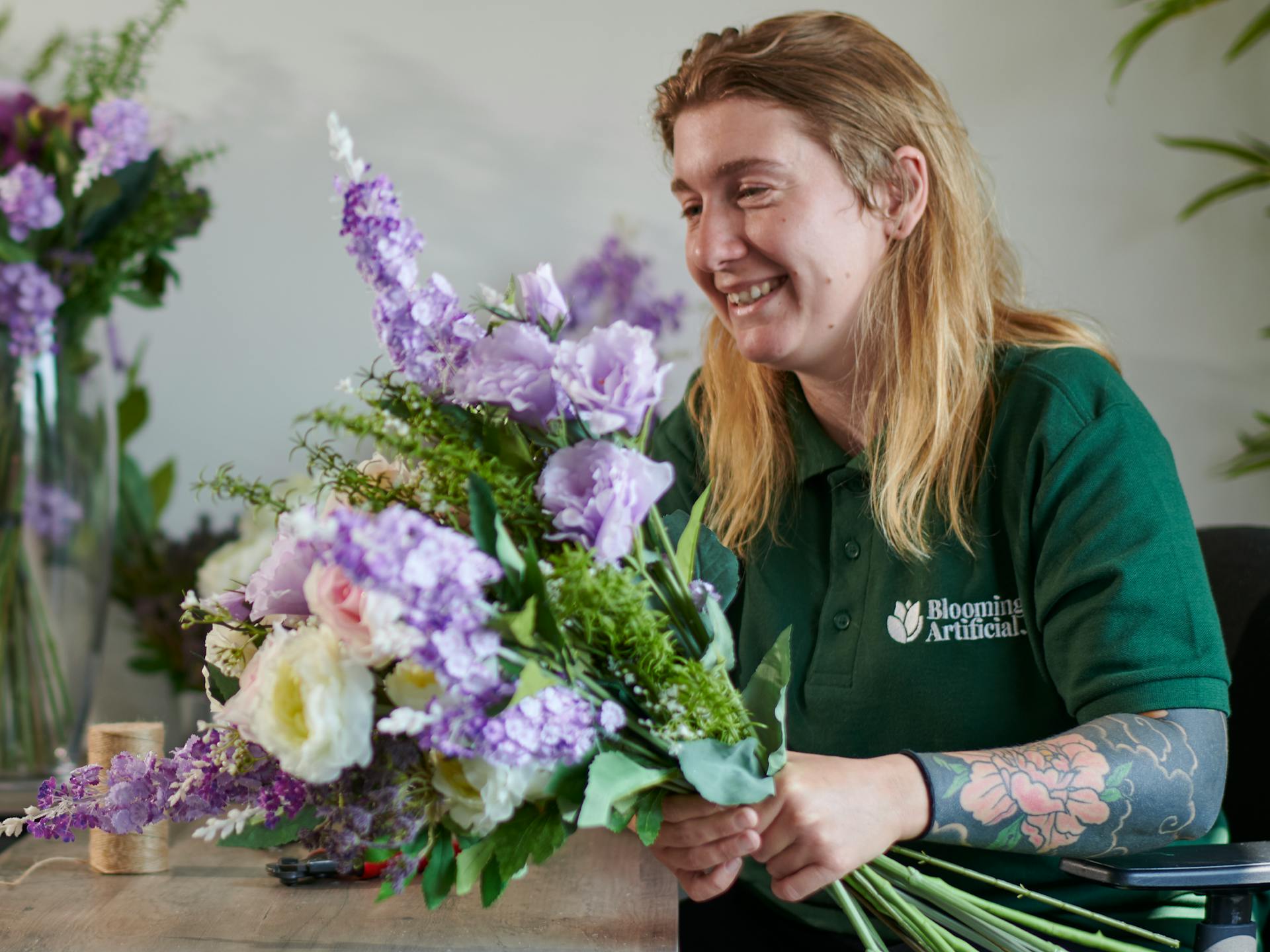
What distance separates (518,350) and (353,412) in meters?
0.13

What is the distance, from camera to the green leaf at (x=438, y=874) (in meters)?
0.80

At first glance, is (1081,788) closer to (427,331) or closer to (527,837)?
(527,837)

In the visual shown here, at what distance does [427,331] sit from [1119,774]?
0.68 metres

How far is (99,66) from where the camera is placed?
1874mm

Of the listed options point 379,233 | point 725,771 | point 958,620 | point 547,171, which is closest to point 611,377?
point 379,233

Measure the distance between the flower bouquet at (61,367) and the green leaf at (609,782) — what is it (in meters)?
1.13

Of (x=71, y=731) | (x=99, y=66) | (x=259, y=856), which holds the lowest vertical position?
(x=259, y=856)

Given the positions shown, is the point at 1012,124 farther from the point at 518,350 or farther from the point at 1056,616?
the point at 518,350

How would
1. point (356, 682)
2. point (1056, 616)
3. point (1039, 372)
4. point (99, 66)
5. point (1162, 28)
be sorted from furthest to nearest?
point (1162, 28) < point (99, 66) < point (1039, 372) < point (1056, 616) < point (356, 682)

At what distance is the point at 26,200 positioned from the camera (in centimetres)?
163

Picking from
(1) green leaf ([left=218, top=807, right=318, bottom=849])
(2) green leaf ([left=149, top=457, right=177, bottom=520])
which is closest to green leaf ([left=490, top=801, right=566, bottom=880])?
(1) green leaf ([left=218, top=807, right=318, bottom=849])

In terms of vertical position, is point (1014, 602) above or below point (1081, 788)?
above

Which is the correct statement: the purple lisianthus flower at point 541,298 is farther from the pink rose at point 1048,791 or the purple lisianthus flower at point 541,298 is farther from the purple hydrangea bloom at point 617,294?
the purple hydrangea bloom at point 617,294

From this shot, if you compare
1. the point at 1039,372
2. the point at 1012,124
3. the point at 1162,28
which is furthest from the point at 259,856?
the point at 1162,28
